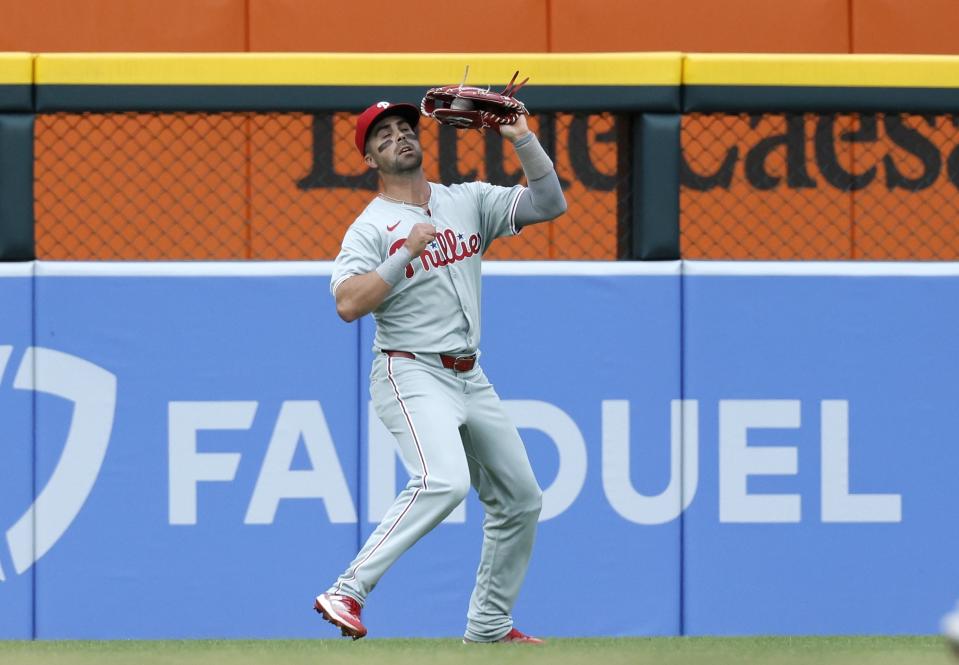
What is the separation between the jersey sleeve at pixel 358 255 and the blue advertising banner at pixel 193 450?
3.36ft

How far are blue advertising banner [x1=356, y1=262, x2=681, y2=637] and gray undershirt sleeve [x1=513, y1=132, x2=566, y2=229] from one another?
826 mm

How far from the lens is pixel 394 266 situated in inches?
166

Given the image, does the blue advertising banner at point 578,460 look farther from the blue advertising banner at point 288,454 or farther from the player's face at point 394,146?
the player's face at point 394,146

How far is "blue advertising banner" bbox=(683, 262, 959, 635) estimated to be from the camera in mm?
5426

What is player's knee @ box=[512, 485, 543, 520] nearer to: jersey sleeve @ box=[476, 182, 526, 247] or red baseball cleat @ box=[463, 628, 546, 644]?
red baseball cleat @ box=[463, 628, 546, 644]

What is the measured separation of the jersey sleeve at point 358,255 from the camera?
4.33 metres

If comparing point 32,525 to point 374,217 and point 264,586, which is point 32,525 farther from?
point 374,217
